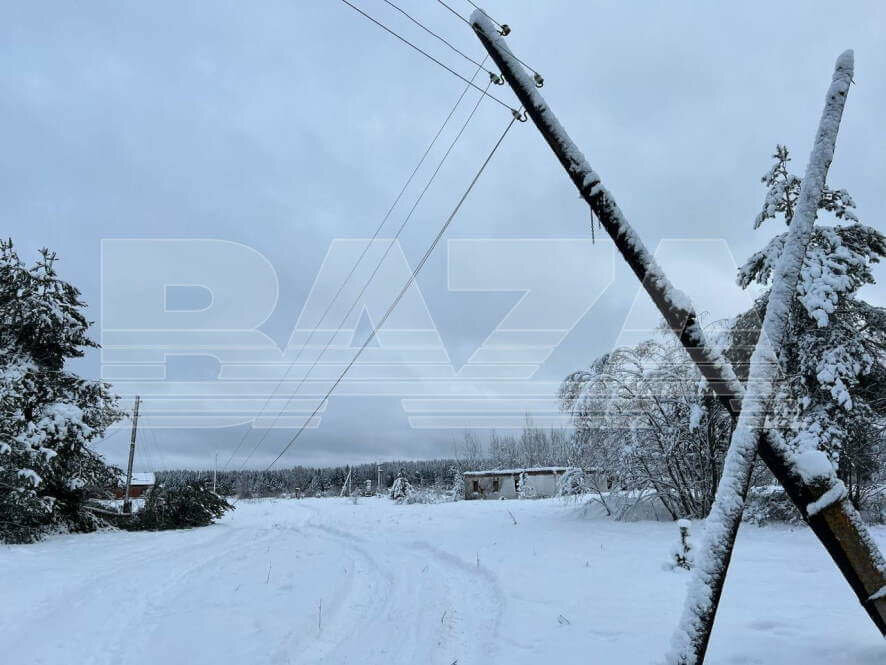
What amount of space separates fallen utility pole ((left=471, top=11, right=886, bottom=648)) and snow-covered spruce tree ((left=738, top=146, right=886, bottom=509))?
781 cm

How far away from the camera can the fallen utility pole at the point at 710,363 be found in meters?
3.10

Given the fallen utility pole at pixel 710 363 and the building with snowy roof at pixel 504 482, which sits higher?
the fallen utility pole at pixel 710 363

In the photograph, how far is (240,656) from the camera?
177 inches

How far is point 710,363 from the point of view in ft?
10.6

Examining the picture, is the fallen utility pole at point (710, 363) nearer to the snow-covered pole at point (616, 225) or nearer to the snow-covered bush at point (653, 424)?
the snow-covered pole at point (616, 225)

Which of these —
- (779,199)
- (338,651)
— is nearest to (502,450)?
(779,199)

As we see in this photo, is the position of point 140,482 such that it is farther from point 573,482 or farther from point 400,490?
point 573,482

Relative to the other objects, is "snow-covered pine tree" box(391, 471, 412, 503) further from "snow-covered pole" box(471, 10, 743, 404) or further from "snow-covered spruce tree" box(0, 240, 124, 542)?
"snow-covered pole" box(471, 10, 743, 404)

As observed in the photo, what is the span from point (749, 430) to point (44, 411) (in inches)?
624

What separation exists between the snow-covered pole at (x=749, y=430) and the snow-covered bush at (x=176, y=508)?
17.6m

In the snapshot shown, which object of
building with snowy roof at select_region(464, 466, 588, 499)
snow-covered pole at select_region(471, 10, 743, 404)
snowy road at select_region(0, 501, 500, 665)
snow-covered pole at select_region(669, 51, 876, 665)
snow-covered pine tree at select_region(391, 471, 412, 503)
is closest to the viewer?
snow-covered pole at select_region(669, 51, 876, 665)

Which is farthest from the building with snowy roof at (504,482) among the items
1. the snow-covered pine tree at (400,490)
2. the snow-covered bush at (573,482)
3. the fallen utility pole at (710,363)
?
the fallen utility pole at (710,363)

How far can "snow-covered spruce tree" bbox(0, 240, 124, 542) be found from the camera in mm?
12125

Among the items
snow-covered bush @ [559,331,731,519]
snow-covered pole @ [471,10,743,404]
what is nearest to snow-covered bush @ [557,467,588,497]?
snow-covered bush @ [559,331,731,519]
